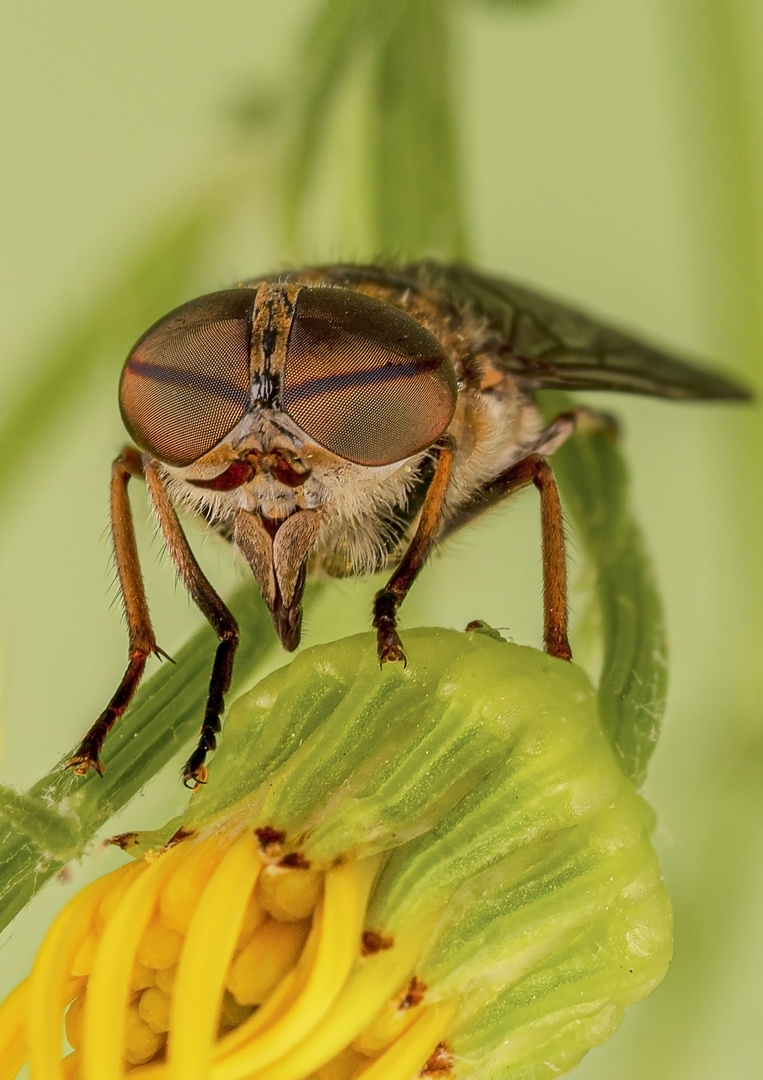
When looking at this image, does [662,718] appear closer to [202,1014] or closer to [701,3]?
[202,1014]

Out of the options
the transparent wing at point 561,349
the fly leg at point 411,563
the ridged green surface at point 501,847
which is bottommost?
the ridged green surface at point 501,847

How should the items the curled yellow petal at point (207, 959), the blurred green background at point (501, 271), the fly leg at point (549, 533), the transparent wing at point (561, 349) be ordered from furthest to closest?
the blurred green background at point (501, 271) → the transparent wing at point (561, 349) → the fly leg at point (549, 533) → the curled yellow petal at point (207, 959)

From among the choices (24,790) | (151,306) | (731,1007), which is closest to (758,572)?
(731,1007)

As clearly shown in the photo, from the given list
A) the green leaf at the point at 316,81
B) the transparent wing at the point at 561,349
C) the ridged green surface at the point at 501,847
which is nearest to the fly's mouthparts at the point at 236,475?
the ridged green surface at the point at 501,847

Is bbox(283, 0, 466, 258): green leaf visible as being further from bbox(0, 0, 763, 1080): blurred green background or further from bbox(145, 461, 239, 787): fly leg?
bbox(145, 461, 239, 787): fly leg

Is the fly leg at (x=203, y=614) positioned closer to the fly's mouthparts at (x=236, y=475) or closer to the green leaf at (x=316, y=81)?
the fly's mouthparts at (x=236, y=475)

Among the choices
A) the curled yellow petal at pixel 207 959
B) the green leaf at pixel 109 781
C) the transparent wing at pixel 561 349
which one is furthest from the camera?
the transparent wing at pixel 561 349

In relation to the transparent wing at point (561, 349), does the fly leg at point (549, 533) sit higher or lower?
lower
